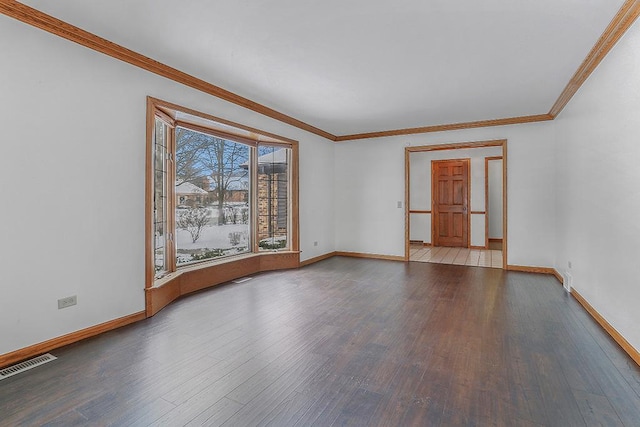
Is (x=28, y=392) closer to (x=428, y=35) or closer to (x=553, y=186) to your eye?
(x=428, y=35)

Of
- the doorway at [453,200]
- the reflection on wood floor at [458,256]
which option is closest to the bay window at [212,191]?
the reflection on wood floor at [458,256]

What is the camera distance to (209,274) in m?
4.32

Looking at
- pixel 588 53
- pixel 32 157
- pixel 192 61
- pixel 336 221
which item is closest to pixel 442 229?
pixel 336 221

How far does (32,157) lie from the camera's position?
8.00 feet

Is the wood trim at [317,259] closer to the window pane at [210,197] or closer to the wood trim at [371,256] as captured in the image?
the wood trim at [371,256]

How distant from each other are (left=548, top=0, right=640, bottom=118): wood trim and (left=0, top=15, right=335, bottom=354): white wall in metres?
3.97

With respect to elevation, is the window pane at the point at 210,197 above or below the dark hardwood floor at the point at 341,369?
above

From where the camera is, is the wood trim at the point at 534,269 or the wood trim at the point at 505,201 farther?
the wood trim at the point at 505,201

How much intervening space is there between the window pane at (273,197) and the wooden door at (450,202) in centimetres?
473

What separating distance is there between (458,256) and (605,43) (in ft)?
16.0

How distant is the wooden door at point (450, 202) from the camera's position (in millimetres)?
8398

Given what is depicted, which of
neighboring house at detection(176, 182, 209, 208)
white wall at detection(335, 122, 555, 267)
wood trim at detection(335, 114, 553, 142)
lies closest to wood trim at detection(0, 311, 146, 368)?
neighboring house at detection(176, 182, 209, 208)

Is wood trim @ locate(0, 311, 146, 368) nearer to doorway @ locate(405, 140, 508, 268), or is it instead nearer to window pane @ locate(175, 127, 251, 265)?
window pane @ locate(175, 127, 251, 265)

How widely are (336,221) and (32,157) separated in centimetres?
525
